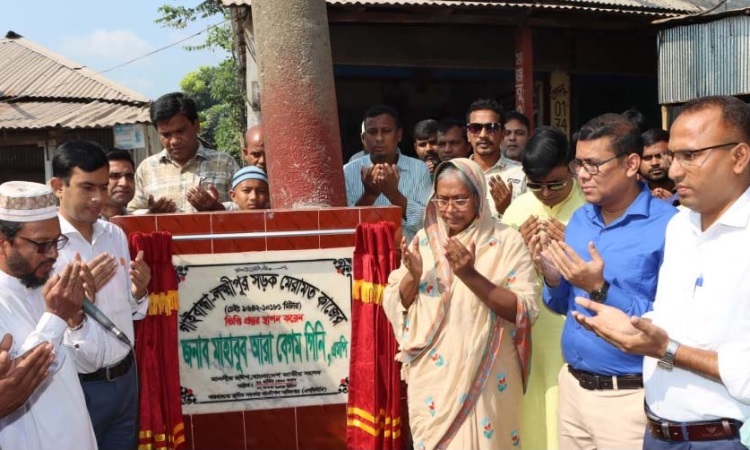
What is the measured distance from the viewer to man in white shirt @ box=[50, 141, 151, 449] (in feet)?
11.1

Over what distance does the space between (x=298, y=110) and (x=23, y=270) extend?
6.31 ft

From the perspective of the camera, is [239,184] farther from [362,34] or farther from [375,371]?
[362,34]

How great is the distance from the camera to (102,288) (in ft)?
11.2

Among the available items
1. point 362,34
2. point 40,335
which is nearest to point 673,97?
point 362,34

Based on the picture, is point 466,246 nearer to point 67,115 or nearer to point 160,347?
point 160,347

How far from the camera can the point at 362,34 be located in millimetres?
10719

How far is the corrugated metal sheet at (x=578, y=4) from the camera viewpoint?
8812 mm

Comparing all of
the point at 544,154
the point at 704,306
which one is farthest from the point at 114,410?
the point at 704,306

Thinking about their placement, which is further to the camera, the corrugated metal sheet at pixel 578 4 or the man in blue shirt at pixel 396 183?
the corrugated metal sheet at pixel 578 4

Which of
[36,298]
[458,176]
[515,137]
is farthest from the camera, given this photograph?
[515,137]

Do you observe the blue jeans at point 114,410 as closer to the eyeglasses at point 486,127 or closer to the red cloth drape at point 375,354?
the red cloth drape at point 375,354

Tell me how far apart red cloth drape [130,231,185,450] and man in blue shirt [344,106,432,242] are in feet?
3.72

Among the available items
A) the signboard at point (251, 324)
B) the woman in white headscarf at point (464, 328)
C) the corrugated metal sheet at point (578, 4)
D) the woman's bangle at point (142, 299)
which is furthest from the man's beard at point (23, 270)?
the corrugated metal sheet at point (578, 4)

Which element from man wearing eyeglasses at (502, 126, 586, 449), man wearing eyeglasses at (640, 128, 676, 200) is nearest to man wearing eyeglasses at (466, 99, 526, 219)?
man wearing eyeglasses at (640, 128, 676, 200)
